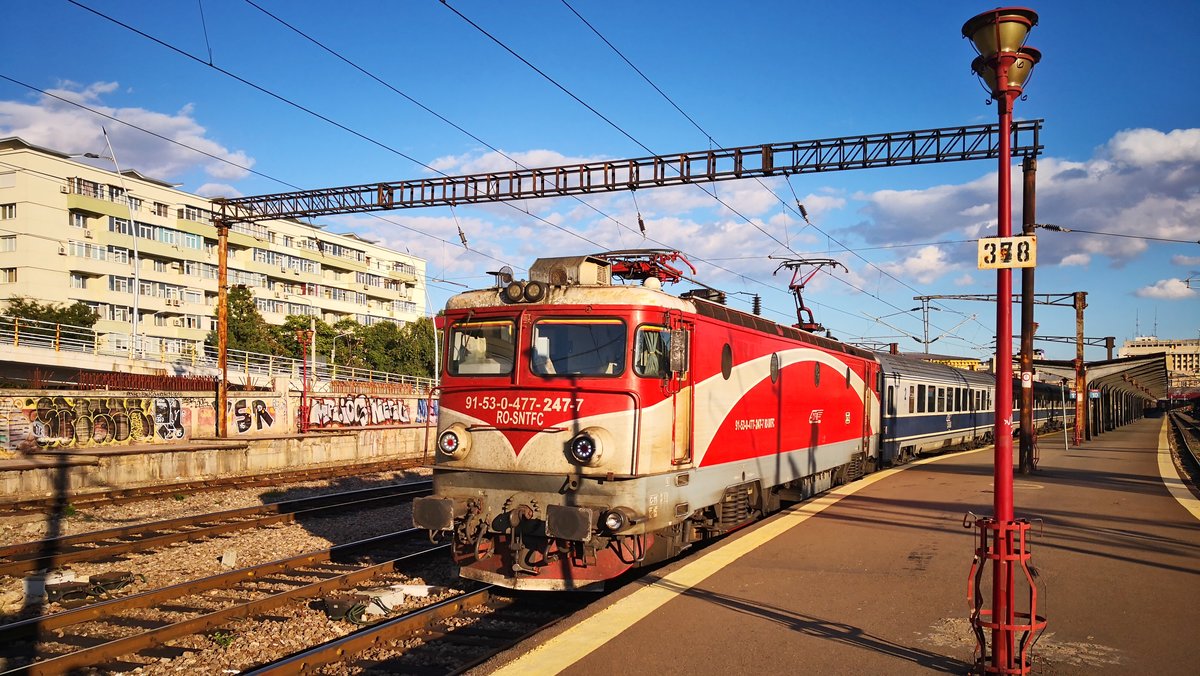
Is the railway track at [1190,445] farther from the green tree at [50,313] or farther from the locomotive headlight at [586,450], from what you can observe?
the green tree at [50,313]

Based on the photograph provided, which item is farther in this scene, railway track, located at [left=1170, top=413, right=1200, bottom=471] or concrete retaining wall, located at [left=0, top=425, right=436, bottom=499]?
railway track, located at [left=1170, top=413, right=1200, bottom=471]

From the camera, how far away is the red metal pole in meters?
5.67

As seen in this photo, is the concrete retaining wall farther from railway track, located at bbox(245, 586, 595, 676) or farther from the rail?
Result: railway track, located at bbox(245, 586, 595, 676)

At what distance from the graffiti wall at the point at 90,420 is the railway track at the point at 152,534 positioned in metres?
10.7

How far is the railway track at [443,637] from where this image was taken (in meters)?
7.10

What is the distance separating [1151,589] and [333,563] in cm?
985

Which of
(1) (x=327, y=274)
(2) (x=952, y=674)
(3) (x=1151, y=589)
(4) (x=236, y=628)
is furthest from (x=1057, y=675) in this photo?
(1) (x=327, y=274)

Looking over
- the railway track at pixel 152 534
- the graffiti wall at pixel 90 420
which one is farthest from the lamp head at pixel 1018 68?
the graffiti wall at pixel 90 420

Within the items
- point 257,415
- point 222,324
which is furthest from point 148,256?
point 222,324

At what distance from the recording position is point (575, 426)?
8.97 meters

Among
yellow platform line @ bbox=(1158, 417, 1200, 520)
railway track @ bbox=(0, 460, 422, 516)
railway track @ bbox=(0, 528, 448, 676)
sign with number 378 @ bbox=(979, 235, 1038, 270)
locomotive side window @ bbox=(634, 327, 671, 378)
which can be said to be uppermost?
sign with number 378 @ bbox=(979, 235, 1038, 270)

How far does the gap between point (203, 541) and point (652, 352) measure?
8.50 metres

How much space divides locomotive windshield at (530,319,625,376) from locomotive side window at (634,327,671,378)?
0.18 metres

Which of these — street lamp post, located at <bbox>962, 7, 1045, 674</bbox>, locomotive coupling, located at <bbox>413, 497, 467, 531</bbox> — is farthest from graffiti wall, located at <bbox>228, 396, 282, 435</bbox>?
street lamp post, located at <bbox>962, 7, 1045, 674</bbox>
